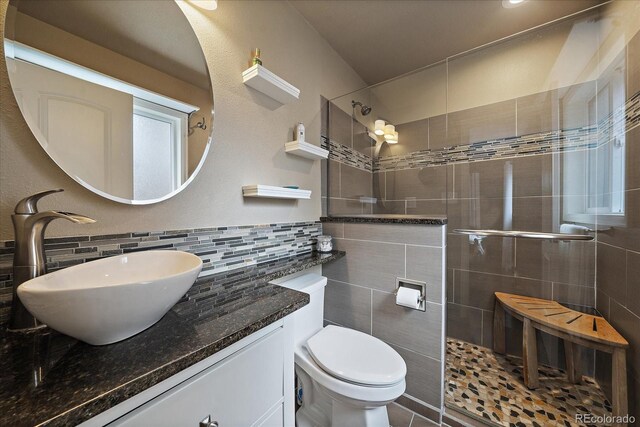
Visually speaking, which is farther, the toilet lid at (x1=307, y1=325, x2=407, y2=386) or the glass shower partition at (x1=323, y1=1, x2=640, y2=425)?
the glass shower partition at (x1=323, y1=1, x2=640, y2=425)

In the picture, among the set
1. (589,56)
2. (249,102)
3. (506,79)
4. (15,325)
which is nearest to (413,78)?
(506,79)

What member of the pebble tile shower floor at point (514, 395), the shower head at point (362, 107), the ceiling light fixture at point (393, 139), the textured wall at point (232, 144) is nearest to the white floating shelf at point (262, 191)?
the textured wall at point (232, 144)

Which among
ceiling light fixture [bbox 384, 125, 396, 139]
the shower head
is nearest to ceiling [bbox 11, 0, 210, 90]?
the shower head

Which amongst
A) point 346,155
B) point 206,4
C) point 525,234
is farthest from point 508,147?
point 206,4

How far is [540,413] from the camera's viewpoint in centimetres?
130

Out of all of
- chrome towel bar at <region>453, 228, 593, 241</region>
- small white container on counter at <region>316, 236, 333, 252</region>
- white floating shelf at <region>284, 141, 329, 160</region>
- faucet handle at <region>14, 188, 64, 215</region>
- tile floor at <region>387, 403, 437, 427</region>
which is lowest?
tile floor at <region>387, 403, 437, 427</region>

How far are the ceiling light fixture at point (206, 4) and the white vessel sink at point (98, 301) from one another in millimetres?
1202

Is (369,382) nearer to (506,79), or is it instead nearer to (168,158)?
(168,158)

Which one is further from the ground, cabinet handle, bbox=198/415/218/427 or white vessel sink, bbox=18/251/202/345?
white vessel sink, bbox=18/251/202/345

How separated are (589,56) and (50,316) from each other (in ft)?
8.91

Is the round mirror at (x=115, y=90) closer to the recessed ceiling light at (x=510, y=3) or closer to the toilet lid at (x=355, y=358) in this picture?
the toilet lid at (x=355, y=358)

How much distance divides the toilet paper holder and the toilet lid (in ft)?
1.08

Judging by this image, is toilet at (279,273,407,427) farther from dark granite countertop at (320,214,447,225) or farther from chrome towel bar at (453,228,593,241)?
→ chrome towel bar at (453,228,593,241)

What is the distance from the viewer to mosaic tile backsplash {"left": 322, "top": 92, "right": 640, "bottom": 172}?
128cm
